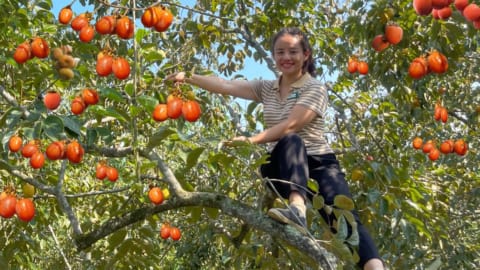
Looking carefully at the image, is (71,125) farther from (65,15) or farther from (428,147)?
(428,147)

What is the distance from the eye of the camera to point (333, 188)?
2.42 metres

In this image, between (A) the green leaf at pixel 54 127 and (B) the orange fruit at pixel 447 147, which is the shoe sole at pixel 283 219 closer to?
(A) the green leaf at pixel 54 127

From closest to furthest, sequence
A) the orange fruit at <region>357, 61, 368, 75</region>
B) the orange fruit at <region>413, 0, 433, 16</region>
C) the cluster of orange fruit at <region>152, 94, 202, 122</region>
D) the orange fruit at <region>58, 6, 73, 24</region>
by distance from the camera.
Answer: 1. the cluster of orange fruit at <region>152, 94, 202, 122</region>
2. the orange fruit at <region>58, 6, 73, 24</region>
3. the orange fruit at <region>413, 0, 433, 16</region>
4. the orange fruit at <region>357, 61, 368, 75</region>

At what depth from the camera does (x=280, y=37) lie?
8.82 feet

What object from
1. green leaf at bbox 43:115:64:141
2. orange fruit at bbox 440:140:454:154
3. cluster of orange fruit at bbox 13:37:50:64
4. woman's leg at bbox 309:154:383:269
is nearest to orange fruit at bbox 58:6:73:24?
cluster of orange fruit at bbox 13:37:50:64

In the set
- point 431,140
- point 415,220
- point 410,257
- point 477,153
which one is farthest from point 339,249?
point 477,153

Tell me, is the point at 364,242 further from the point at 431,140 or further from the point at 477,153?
the point at 477,153

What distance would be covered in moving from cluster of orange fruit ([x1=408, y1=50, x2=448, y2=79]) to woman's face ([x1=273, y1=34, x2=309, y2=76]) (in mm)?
1024

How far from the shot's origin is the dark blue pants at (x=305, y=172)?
221 centimetres

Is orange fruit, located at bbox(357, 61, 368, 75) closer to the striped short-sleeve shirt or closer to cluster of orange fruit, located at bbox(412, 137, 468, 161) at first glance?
cluster of orange fruit, located at bbox(412, 137, 468, 161)

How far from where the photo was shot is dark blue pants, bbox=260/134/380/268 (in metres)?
2.21

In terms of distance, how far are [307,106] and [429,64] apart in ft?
4.14

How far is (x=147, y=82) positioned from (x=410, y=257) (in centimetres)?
427

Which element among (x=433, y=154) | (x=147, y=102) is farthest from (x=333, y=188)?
(x=433, y=154)
